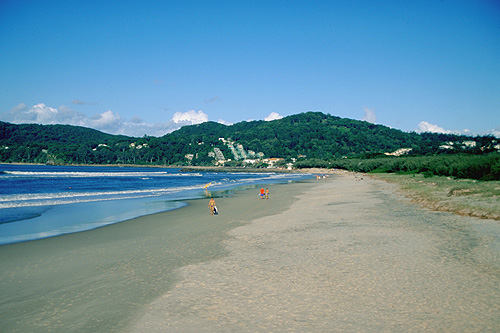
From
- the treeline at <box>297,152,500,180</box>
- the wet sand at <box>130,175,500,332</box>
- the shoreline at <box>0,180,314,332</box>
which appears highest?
the treeline at <box>297,152,500,180</box>

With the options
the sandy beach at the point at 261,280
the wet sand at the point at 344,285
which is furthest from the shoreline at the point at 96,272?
the wet sand at the point at 344,285

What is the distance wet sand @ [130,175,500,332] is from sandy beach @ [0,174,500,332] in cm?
3

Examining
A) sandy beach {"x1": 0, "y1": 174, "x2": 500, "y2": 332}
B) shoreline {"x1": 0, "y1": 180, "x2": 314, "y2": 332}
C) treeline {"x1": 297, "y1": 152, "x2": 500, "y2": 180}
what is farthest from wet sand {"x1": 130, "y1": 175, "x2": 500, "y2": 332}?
treeline {"x1": 297, "y1": 152, "x2": 500, "y2": 180}

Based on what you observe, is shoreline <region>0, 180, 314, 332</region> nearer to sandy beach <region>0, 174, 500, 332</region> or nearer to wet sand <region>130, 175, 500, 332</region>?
sandy beach <region>0, 174, 500, 332</region>

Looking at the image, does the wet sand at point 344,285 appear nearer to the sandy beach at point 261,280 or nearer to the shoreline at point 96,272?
the sandy beach at point 261,280

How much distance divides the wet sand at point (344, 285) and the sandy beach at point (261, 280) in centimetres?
3

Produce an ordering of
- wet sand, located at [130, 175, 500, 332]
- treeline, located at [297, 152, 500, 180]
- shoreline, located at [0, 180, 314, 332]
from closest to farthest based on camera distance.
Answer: wet sand, located at [130, 175, 500, 332]
shoreline, located at [0, 180, 314, 332]
treeline, located at [297, 152, 500, 180]

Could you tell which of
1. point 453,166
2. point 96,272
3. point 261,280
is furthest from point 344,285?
point 453,166

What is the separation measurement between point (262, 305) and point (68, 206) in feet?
65.3

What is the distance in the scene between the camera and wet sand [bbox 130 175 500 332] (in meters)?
5.22

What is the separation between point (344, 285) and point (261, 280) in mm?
1707

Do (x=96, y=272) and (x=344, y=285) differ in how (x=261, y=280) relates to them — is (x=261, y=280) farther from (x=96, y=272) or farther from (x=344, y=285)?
(x=96, y=272)

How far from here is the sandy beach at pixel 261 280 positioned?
5312 millimetres

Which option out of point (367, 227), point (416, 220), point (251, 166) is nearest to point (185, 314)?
point (367, 227)
